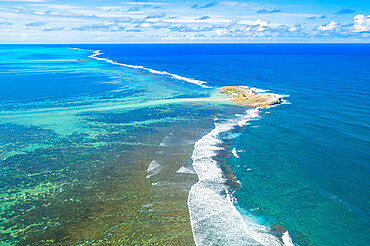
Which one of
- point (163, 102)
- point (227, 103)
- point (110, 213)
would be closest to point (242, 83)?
point (227, 103)

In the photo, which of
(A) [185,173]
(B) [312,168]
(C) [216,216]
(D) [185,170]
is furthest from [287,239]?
(D) [185,170]

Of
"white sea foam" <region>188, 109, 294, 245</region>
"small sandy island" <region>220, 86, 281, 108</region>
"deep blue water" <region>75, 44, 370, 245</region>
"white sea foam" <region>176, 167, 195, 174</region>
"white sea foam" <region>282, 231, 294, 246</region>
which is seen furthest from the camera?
"small sandy island" <region>220, 86, 281, 108</region>

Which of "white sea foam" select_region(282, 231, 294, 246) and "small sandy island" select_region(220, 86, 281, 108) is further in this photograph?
"small sandy island" select_region(220, 86, 281, 108)

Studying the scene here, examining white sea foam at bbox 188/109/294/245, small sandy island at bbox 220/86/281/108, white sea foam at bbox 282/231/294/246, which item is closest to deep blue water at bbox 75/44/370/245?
white sea foam at bbox 282/231/294/246

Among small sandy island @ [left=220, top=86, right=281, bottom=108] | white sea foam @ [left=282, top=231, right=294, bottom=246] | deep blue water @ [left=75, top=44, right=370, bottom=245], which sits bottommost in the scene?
small sandy island @ [left=220, top=86, right=281, bottom=108]

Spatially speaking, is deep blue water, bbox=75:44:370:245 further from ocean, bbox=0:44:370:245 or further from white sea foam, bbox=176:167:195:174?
white sea foam, bbox=176:167:195:174

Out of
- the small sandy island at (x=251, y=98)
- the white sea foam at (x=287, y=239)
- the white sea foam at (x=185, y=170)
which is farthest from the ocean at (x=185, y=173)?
the small sandy island at (x=251, y=98)

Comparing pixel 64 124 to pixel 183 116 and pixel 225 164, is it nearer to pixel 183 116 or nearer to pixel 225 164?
pixel 183 116
